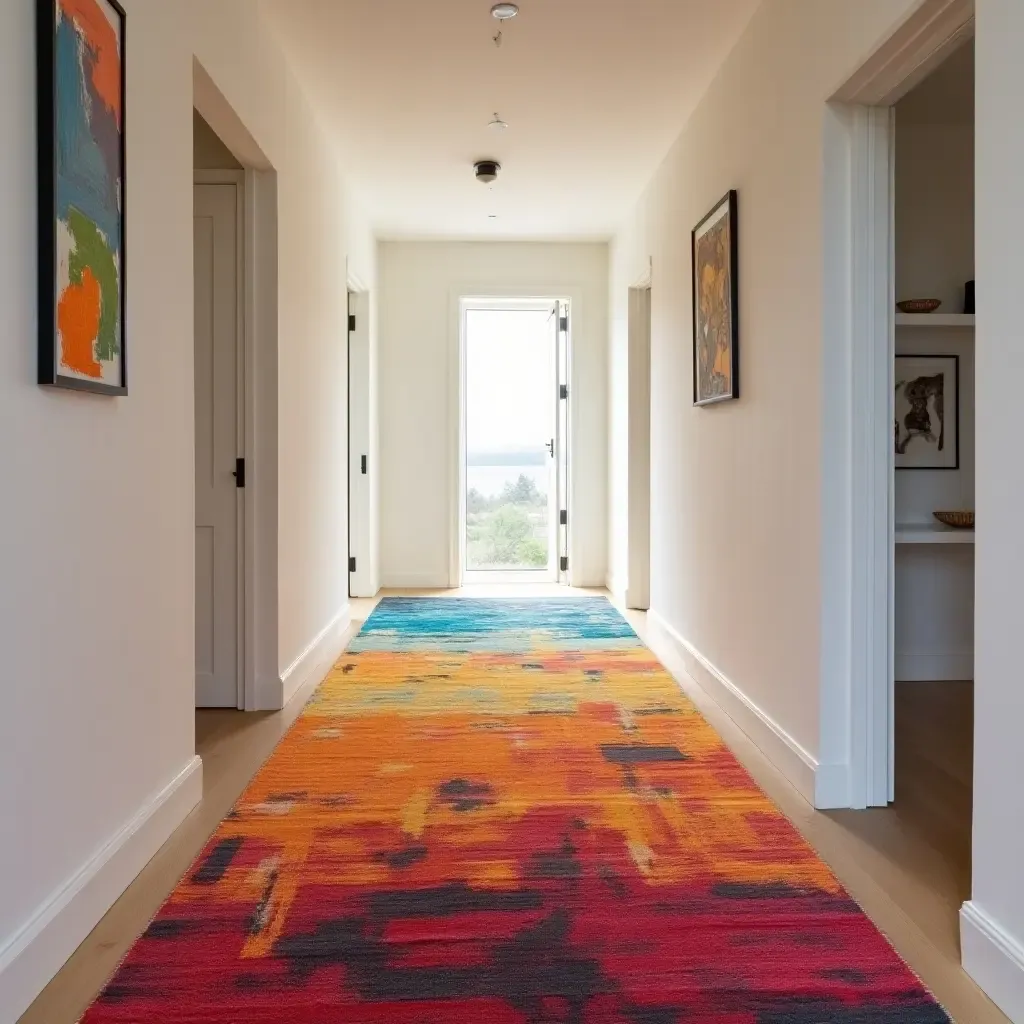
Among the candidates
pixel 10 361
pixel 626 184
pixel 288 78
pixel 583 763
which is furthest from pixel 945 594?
pixel 10 361

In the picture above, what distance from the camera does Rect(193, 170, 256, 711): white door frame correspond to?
3.54 m

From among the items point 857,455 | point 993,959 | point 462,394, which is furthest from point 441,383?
point 993,959

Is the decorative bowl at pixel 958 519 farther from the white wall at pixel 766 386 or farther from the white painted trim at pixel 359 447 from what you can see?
the white painted trim at pixel 359 447

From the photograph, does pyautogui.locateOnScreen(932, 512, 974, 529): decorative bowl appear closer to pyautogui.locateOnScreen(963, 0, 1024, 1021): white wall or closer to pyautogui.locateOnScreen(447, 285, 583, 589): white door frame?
pyautogui.locateOnScreen(963, 0, 1024, 1021): white wall

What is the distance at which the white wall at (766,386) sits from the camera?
8.71 feet

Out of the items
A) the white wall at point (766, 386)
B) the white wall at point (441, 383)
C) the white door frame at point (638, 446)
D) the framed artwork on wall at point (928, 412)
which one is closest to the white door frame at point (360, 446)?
the white wall at point (441, 383)

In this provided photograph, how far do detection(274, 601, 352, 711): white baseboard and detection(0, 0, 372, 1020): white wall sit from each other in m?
1.10

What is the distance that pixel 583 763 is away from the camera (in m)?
2.96

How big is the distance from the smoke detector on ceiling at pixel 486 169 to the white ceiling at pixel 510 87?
0.05 metres

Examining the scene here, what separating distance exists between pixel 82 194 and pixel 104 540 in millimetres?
719

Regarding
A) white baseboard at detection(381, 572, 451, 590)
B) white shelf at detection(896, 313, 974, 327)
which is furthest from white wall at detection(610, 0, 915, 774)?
white baseboard at detection(381, 572, 451, 590)

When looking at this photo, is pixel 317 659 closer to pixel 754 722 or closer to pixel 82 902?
pixel 754 722

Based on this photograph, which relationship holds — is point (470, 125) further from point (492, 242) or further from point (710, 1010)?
point (710, 1010)

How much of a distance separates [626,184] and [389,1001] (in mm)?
4698
